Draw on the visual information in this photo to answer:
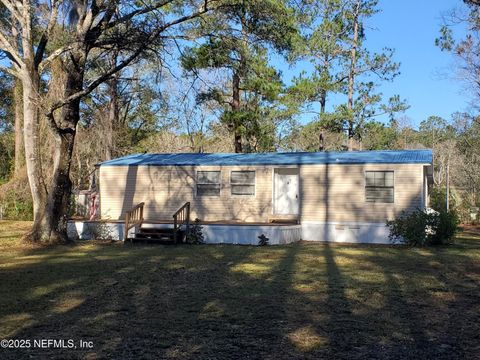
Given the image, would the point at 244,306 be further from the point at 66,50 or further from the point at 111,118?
the point at 111,118

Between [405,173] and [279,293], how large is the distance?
9.67 m

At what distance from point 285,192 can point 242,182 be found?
1.54m

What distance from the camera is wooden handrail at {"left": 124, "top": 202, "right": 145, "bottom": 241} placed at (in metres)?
15.6

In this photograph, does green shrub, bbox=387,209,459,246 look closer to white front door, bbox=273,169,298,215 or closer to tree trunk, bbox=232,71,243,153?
white front door, bbox=273,169,298,215

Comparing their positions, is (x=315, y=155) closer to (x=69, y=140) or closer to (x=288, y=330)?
(x=69, y=140)

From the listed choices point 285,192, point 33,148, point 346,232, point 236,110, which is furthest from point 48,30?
point 236,110


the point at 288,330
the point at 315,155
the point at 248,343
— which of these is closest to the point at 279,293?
the point at 288,330

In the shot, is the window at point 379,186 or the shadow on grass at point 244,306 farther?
the window at point 379,186

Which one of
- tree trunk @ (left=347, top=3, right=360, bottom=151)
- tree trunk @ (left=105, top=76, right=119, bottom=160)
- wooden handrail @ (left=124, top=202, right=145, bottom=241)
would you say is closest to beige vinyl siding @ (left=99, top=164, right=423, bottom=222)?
wooden handrail @ (left=124, top=202, right=145, bottom=241)

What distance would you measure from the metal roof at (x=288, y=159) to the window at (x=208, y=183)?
0.40 meters

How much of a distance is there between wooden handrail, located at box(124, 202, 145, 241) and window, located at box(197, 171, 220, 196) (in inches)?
84.5

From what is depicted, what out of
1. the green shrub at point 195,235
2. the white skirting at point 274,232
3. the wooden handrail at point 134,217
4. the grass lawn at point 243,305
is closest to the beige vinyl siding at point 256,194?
the white skirting at point 274,232

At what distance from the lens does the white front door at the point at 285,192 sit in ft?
57.2

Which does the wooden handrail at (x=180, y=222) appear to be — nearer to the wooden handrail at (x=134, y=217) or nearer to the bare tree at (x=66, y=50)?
the wooden handrail at (x=134, y=217)
